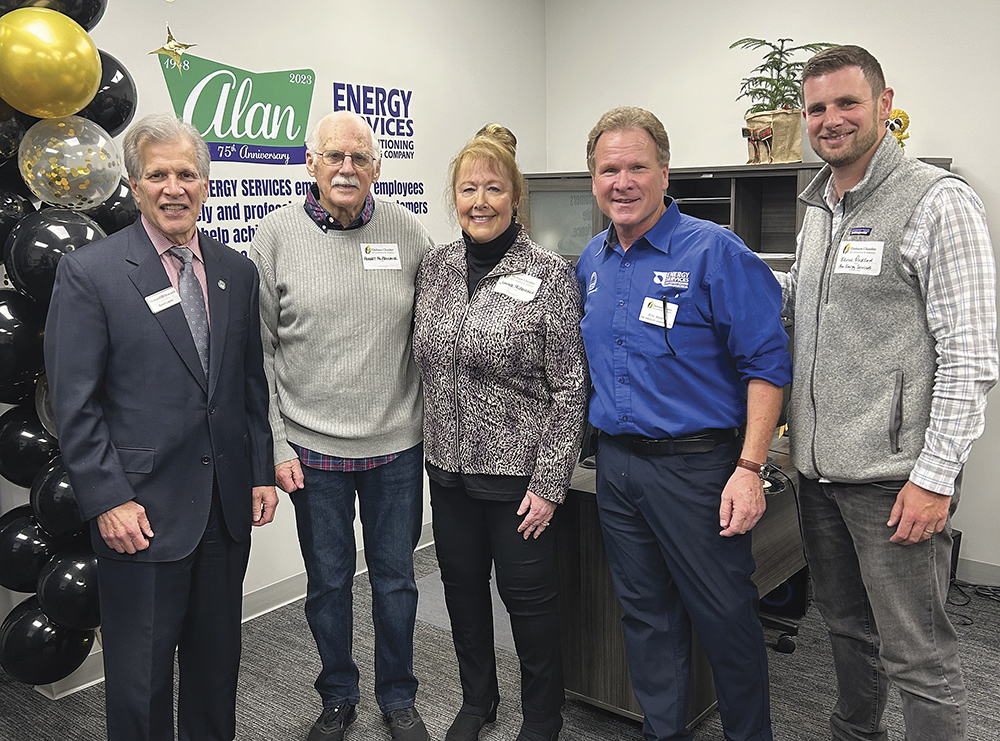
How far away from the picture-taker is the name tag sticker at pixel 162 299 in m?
1.89

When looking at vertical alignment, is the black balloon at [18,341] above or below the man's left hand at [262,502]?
above

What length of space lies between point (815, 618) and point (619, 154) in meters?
2.17

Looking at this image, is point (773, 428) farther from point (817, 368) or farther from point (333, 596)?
point (333, 596)

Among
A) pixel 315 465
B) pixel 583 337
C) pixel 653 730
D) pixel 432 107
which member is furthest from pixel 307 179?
pixel 653 730

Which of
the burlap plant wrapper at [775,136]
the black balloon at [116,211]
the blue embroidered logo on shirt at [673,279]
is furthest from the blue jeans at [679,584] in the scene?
the burlap plant wrapper at [775,136]

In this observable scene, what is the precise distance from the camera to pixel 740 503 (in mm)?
1937

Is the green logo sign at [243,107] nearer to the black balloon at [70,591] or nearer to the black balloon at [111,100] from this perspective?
the black balloon at [111,100]

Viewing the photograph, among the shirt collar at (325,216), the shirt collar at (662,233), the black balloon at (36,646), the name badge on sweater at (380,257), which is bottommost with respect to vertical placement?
the black balloon at (36,646)

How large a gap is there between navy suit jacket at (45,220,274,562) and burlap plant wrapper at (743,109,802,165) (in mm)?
2632

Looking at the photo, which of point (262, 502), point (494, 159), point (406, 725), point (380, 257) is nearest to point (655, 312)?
point (494, 159)

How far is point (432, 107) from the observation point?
420 cm

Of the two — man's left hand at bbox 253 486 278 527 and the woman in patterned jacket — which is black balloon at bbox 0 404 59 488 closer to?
man's left hand at bbox 253 486 278 527

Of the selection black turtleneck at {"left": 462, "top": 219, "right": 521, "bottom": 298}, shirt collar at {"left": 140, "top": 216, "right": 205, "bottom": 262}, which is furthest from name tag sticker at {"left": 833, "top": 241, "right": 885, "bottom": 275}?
shirt collar at {"left": 140, "top": 216, "right": 205, "bottom": 262}

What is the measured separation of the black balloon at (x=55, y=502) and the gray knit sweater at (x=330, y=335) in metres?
0.56
